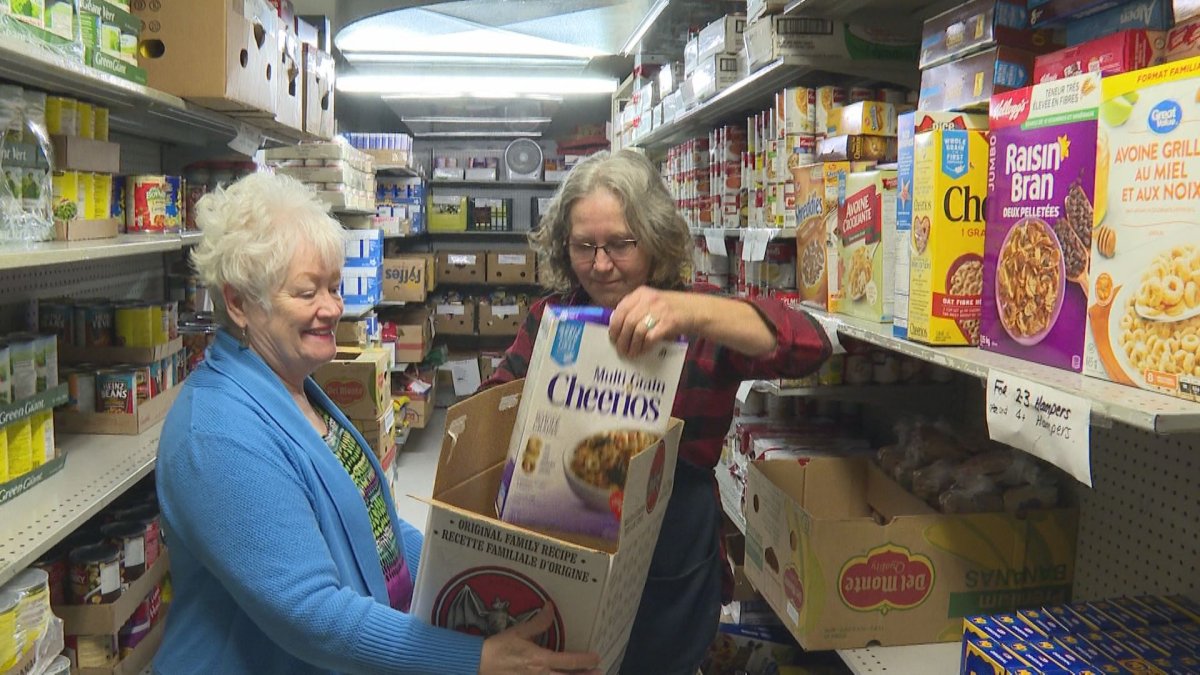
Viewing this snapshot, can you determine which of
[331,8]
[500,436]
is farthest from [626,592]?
[331,8]

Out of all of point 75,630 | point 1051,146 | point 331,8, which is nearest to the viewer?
point 1051,146

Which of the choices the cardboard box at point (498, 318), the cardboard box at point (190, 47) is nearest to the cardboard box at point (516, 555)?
the cardboard box at point (190, 47)

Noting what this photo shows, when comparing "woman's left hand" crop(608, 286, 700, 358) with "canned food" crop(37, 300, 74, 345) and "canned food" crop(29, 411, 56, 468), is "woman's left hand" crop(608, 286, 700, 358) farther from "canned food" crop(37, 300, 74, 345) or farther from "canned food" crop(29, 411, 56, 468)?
"canned food" crop(37, 300, 74, 345)

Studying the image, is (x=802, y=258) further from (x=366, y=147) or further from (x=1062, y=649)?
(x=366, y=147)

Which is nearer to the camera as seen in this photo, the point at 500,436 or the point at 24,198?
the point at 500,436

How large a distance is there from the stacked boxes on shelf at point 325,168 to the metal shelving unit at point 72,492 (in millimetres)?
2531

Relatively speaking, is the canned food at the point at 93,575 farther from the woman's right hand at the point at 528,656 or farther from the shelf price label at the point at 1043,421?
the shelf price label at the point at 1043,421

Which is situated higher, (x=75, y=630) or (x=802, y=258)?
(x=802, y=258)

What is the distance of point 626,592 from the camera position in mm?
1270

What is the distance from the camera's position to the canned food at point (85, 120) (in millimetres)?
2188

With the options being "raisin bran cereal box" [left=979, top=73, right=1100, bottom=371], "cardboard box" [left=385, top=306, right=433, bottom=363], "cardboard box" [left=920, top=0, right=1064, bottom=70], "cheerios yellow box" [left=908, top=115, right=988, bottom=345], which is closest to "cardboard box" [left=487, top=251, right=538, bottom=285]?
"cardboard box" [left=385, top=306, right=433, bottom=363]

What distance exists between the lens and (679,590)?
5.60ft

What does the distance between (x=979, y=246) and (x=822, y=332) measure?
1.05ft

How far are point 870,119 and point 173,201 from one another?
2.06 metres
